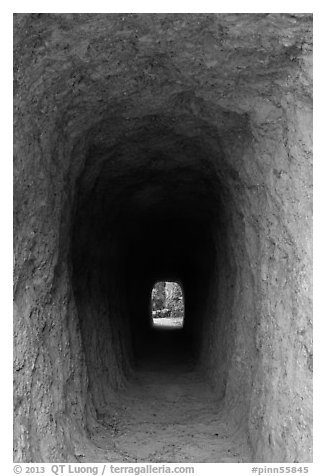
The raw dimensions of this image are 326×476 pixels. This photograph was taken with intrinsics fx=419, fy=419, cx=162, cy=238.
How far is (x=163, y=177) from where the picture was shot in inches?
249

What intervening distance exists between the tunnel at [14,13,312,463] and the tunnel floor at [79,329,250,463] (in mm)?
31

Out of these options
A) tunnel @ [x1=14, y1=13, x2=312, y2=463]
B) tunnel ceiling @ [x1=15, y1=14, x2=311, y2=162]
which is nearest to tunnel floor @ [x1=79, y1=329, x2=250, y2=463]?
tunnel @ [x1=14, y1=13, x2=312, y2=463]

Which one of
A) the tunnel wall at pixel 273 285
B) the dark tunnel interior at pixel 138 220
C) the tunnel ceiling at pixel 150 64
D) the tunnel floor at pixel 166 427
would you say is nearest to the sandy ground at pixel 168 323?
the dark tunnel interior at pixel 138 220

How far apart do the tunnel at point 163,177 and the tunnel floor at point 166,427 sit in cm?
3

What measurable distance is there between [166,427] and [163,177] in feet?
11.3

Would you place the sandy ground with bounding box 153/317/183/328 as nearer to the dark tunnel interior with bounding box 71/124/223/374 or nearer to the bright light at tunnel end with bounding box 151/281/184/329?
the bright light at tunnel end with bounding box 151/281/184/329

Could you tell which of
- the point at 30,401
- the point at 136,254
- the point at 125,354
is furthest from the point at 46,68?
the point at 136,254

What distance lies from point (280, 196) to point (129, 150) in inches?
88.7

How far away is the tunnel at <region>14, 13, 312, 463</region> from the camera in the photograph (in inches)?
125

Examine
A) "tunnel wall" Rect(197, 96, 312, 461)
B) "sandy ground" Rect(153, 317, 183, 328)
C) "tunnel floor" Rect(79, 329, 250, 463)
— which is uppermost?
"tunnel wall" Rect(197, 96, 312, 461)

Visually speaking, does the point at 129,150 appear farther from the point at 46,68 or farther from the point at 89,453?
the point at 89,453

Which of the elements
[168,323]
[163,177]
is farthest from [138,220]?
[168,323]

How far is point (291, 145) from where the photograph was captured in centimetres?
342

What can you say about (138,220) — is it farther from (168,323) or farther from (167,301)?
(167,301)
